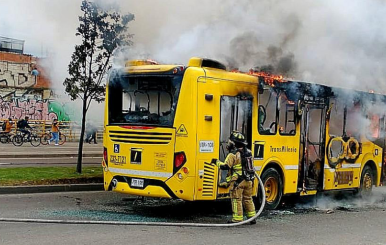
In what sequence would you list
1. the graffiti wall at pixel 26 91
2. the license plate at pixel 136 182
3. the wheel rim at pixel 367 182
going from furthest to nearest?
the graffiti wall at pixel 26 91 → the wheel rim at pixel 367 182 → the license plate at pixel 136 182

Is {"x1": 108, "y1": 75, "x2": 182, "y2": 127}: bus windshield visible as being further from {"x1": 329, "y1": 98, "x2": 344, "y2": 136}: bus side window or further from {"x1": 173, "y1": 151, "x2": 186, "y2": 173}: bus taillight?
{"x1": 329, "y1": 98, "x2": 344, "y2": 136}: bus side window

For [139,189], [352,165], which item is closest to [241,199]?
[139,189]

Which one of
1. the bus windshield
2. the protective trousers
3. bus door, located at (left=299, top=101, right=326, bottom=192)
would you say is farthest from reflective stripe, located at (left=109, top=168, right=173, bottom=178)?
bus door, located at (left=299, top=101, right=326, bottom=192)

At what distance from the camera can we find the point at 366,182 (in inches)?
506

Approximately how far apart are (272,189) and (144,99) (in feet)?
10.3

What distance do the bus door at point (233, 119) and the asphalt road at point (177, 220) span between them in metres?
1.21

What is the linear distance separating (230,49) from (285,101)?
228 centimetres

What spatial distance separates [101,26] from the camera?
43.2 feet

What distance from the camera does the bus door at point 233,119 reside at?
9.08 m

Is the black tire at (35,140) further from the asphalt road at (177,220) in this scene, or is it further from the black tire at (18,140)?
the asphalt road at (177,220)

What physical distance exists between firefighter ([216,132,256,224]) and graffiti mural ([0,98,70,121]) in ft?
88.8

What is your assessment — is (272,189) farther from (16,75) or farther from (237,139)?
(16,75)

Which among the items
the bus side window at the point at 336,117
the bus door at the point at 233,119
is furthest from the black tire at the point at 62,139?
the bus door at the point at 233,119

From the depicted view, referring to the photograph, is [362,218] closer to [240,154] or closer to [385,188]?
[240,154]
